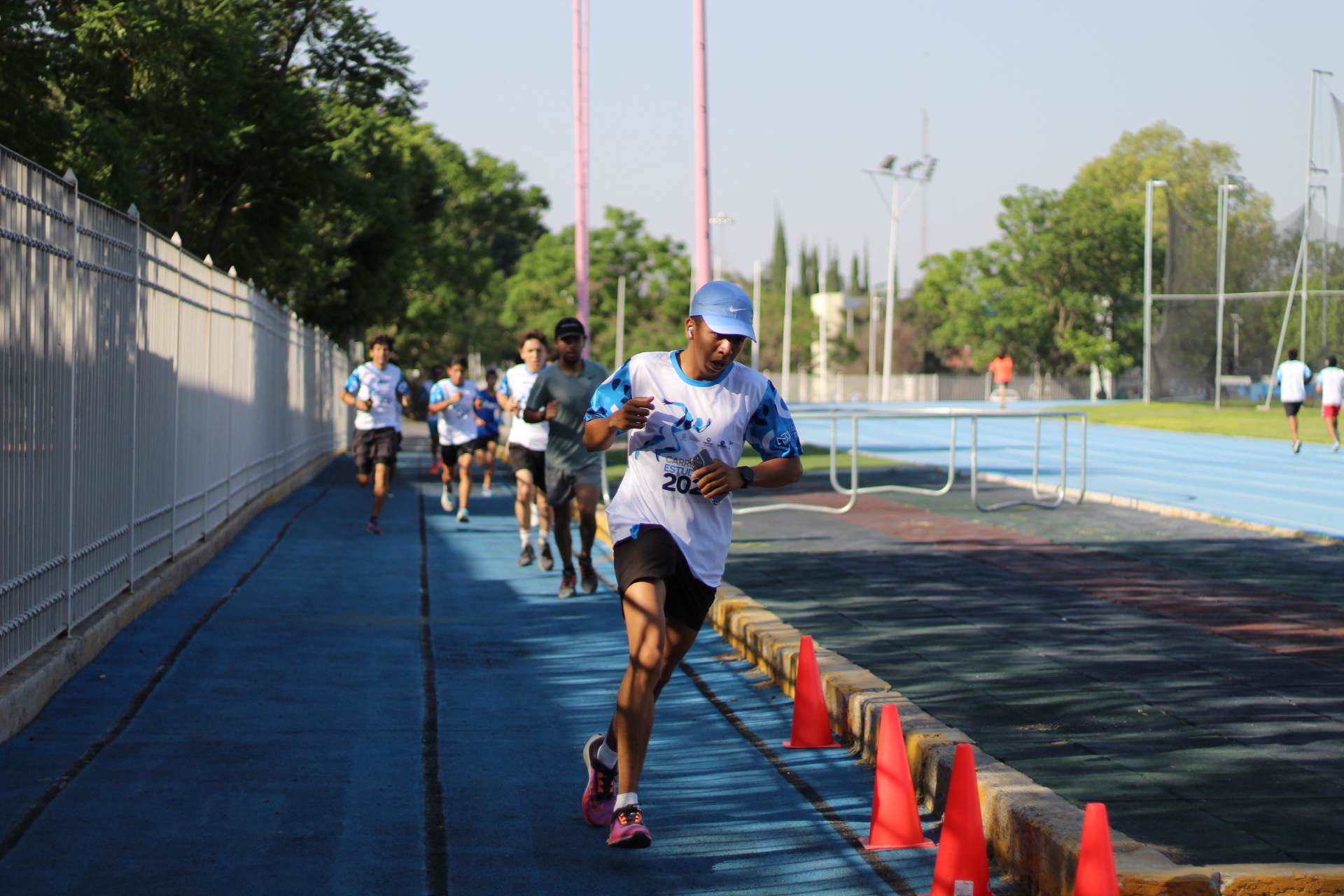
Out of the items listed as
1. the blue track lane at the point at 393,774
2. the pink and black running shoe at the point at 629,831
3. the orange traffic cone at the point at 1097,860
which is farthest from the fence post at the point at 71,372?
the orange traffic cone at the point at 1097,860

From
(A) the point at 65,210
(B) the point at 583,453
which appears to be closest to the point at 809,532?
(B) the point at 583,453

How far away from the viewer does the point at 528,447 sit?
39.2 feet

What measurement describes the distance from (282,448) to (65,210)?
14.1 meters

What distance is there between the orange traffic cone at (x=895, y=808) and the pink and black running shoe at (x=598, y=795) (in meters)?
0.87

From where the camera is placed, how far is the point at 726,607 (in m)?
9.06

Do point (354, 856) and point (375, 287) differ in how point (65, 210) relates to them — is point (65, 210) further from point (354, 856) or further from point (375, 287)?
point (375, 287)

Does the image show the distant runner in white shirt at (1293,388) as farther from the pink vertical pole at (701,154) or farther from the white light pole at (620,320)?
the white light pole at (620,320)

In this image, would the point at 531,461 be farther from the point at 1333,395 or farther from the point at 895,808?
the point at 1333,395

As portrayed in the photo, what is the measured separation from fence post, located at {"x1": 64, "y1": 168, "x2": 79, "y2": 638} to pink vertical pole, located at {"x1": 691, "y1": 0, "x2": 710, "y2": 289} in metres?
8.79

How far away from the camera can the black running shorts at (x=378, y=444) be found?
15445 mm

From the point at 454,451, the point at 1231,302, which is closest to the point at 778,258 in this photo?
the point at 1231,302

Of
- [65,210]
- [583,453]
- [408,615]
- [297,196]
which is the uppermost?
[297,196]

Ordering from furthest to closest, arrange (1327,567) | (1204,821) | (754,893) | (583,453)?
(1327,567)
(583,453)
(1204,821)
(754,893)

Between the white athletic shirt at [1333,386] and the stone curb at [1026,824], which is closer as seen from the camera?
the stone curb at [1026,824]
